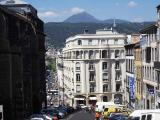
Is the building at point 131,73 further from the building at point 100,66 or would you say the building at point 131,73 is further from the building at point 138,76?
the building at point 100,66

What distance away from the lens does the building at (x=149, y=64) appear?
83.4 m

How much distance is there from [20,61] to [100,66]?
86433mm

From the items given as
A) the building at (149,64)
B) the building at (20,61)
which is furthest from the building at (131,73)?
the building at (20,61)

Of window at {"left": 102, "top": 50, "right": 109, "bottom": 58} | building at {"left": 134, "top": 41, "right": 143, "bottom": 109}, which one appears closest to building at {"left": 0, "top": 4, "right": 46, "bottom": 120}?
building at {"left": 134, "top": 41, "right": 143, "bottom": 109}

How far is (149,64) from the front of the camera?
88.9m

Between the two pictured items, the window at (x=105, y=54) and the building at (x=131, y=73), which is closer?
the building at (x=131, y=73)

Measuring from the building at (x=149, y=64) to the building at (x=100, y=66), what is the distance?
59.1 m

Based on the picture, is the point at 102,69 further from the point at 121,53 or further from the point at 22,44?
the point at 22,44

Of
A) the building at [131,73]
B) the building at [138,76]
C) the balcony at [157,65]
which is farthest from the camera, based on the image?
the building at [131,73]

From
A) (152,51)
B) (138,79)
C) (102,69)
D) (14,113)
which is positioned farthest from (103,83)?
(14,113)

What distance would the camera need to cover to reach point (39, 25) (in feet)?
339

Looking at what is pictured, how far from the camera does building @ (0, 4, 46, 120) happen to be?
63656 millimetres

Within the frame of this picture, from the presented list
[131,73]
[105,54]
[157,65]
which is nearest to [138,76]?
[131,73]

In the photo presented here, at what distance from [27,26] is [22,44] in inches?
224
